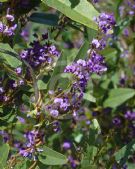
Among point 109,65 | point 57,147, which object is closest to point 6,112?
point 57,147

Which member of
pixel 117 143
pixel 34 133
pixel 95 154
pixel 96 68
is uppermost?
pixel 96 68

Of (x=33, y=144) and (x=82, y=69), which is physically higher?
(x=82, y=69)

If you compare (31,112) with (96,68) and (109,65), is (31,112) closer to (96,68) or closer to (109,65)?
(96,68)

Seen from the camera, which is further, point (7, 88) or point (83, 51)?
point (7, 88)

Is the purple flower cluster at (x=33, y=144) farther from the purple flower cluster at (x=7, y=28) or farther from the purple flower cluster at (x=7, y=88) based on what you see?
the purple flower cluster at (x=7, y=28)

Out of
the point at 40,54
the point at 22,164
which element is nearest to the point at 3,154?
the point at 22,164

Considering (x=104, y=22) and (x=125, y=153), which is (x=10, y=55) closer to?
(x=104, y=22)

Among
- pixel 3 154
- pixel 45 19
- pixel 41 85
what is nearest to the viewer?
pixel 3 154

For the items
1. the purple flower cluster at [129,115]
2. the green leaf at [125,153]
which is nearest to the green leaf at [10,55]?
the green leaf at [125,153]
